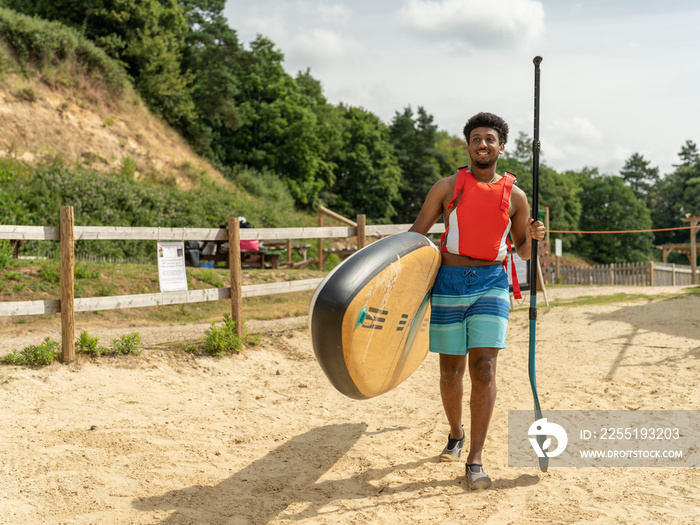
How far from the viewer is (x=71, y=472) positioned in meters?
3.62

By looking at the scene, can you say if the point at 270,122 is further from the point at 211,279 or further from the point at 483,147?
the point at 483,147

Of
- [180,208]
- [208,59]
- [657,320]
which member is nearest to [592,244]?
[208,59]

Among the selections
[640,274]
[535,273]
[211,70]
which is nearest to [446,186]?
[535,273]

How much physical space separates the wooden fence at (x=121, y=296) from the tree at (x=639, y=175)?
65.6 meters

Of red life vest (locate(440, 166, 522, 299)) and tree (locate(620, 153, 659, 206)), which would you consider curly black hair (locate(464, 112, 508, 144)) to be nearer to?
red life vest (locate(440, 166, 522, 299))

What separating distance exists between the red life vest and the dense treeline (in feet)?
66.4

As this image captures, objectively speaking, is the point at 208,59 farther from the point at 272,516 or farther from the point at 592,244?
the point at 592,244

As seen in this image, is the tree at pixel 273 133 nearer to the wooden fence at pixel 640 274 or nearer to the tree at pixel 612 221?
the wooden fence at pixel 640 274

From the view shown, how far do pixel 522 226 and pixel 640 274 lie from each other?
2077 centimetres

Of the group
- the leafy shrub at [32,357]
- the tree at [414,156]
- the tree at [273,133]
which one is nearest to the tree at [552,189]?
the tree at [414,156]

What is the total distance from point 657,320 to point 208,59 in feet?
87.9

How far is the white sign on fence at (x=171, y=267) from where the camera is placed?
6586 millimetres

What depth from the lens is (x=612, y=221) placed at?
5403 centimetres

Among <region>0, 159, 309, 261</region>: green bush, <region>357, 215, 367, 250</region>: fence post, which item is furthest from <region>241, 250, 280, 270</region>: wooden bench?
<region>357, 215, 367, 250</region>: fence post
